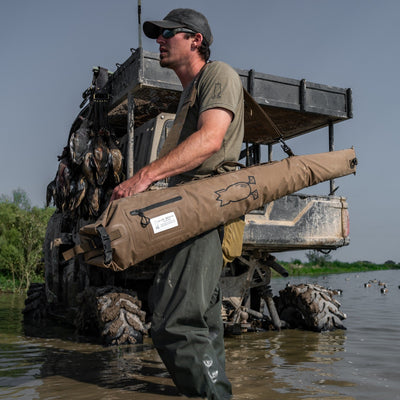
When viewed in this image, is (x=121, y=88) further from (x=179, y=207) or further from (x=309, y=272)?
(x=309, y=272)

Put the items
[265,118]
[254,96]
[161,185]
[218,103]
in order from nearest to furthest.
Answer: [218,103] → [265,118] → [161,185] → [254,96]

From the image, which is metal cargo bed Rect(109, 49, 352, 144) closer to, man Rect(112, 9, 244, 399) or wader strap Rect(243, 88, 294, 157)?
wader strap Rect(243, 88, 294, 157)

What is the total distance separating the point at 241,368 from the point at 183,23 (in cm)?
294

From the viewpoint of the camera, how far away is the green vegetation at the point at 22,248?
72.1 feet

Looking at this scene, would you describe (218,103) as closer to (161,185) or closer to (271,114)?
(161,185)

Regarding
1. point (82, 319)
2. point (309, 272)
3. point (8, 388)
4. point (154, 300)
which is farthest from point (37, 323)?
point (309, 272)

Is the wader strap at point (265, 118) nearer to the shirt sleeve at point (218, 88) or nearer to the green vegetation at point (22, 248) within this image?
the shirt sleeve at point (218, 88)

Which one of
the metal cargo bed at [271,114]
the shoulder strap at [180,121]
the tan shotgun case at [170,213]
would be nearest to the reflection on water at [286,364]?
the metal cargo bed at [271,114]

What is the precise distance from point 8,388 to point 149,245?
198 centimetres

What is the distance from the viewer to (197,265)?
2.74m

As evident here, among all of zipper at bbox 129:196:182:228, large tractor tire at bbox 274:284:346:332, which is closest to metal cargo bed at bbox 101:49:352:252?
large tractor tire at bbox 274:284:346:332

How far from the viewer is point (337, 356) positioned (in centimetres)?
507

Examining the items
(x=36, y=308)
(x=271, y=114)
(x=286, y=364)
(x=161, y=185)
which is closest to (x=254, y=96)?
(x=271, y=114)

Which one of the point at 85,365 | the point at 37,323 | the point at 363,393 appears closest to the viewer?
the point at 363,393
